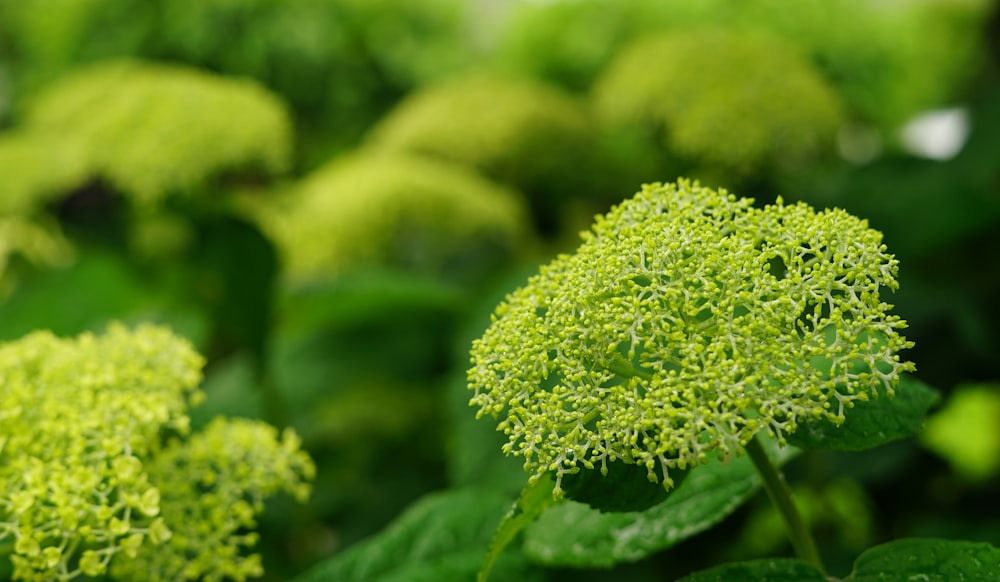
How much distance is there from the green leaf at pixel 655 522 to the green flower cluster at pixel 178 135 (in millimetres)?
601

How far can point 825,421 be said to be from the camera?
343 millimetres

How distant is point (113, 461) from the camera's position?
384 millimetres

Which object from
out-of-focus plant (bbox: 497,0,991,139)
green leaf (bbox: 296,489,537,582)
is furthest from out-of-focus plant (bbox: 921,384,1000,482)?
green leaf (bbox: 296,489,537,582)

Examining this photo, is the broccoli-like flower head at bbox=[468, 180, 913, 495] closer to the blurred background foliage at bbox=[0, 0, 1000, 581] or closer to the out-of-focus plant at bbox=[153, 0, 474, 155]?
the blurred background foliage at bbox=[0, 0, 1000, 581]

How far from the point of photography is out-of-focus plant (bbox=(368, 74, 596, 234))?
1215mm

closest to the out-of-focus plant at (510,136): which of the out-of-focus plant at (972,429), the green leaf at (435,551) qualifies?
the out-of-focus plant at (972,429)

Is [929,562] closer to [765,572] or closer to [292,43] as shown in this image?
[765,572]

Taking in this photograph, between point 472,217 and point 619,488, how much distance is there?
0.72m

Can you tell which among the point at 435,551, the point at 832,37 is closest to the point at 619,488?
the point at 435,551

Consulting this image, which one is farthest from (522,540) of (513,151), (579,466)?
(513,151)

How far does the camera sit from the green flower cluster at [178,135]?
0.90 metres

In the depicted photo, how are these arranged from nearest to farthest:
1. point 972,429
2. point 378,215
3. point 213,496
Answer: point 213,496 < point 378,215 < point 972,429

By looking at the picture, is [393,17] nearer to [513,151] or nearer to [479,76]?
[479,76]

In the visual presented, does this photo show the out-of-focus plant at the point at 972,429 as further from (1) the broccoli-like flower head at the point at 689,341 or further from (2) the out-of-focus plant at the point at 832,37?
(1) the broccoli-like flower head at the point at 689,341
